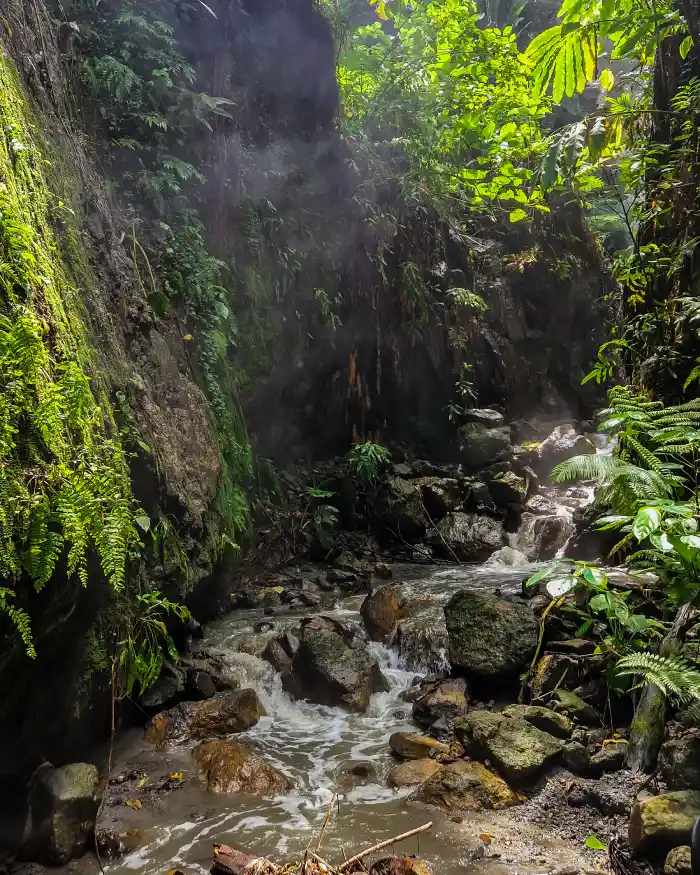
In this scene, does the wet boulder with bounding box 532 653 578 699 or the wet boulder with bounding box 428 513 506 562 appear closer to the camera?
the wet boulder with bounding box 532 653 578 699

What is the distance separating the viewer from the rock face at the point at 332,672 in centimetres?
534

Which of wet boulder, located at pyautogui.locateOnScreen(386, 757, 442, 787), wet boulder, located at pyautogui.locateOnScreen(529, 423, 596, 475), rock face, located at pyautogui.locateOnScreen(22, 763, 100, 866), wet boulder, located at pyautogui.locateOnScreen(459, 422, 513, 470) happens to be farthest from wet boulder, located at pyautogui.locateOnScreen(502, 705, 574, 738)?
wet boulder, located at pyautogui.locateOnScreen(529, 423, 596, 475)

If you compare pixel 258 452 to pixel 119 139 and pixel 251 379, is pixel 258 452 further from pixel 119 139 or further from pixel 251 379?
pixel 119 139

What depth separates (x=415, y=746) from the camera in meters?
4.37

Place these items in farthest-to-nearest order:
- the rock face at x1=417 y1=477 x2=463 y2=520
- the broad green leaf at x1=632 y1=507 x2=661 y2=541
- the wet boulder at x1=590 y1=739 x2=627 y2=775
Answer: the rock face at x1=417 y1=477 x2=463 y2=520
the wet boulder at x1=590 y1=739 x2=627 y2=775
the broad green leaf at x1=632 y1=507 x2=661 y2=541

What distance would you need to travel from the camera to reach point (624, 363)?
561cm

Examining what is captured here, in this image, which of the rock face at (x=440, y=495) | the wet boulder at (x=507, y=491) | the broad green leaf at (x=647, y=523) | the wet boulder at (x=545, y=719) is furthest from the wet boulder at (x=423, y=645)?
the wet boulder at (x=507, y=491)

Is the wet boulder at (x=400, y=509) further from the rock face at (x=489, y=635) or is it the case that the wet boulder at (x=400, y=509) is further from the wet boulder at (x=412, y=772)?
the wet boulder at (x=412, y=772)

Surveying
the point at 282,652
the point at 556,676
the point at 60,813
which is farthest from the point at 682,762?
the point at 282,652

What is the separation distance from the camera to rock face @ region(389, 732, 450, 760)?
431cm

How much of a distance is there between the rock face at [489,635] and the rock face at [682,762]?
1.77 metres

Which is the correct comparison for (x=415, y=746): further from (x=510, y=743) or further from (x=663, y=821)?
(x=663, y=821)

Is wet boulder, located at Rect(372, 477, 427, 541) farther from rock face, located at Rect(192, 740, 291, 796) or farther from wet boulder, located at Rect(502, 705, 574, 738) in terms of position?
rock face, located at Rect(192, 740, 291, 796)

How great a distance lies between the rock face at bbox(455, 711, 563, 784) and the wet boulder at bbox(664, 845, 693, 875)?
111cm
